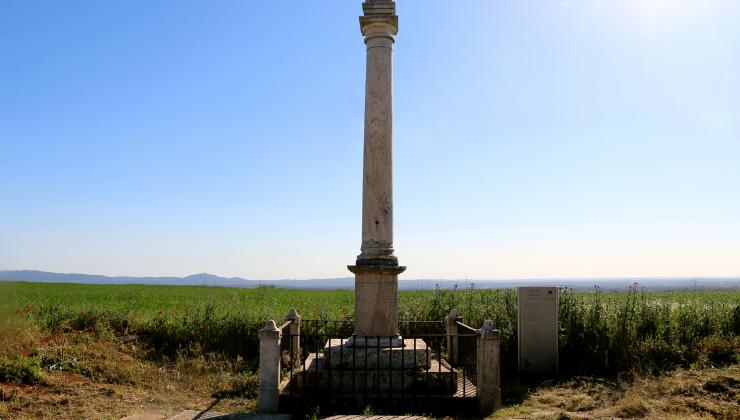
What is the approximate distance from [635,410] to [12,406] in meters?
9.23

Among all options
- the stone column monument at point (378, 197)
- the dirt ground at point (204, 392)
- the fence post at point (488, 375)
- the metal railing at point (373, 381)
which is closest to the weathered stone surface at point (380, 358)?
the metal railing at point (373, 381)

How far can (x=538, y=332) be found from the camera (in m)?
11.1

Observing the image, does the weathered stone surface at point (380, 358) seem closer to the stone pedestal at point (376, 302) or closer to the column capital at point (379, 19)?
the stone pedestal at point (376, 302)

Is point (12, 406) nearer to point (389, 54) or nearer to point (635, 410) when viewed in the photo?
point (389, 54)

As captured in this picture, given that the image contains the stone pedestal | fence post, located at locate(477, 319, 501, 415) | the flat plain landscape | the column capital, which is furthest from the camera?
the column capital

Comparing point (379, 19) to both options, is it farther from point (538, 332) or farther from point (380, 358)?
point (538, 332)

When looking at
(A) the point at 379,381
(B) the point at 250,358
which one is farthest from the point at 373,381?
(B) the point at 250,358

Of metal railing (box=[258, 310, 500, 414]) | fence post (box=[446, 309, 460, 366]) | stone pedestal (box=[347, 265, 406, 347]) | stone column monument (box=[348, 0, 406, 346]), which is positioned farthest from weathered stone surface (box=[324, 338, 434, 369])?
fence post (box=[446, 309, 460, 366])

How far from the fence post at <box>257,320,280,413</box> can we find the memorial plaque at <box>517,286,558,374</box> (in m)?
5.43

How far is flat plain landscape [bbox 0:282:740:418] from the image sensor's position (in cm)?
857

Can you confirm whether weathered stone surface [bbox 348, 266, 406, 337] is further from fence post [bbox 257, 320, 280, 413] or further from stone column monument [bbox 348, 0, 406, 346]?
fence post [bbox 257, 320, 280, 413]

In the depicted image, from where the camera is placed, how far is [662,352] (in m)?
11.1

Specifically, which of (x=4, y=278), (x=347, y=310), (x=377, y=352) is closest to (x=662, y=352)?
(x=377, y=352)

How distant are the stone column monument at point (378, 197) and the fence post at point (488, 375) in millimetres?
1487
